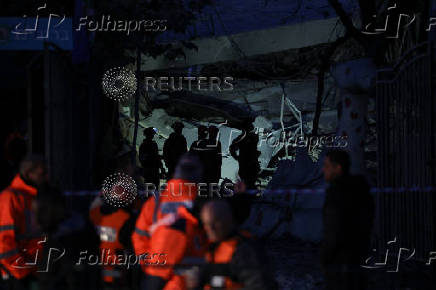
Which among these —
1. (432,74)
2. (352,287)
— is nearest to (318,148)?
(432,74)

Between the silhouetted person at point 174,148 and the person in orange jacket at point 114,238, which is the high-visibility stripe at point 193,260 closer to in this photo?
the person in orange jacket at point 114,238

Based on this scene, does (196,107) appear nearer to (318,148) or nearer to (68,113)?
(318,148)

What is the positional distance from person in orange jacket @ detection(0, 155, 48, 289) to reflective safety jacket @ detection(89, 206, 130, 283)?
1.76ft

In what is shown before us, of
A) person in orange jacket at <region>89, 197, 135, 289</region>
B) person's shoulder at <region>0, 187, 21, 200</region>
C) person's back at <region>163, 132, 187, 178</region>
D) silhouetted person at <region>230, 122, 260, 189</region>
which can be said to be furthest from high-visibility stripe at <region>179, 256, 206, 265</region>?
person's back at <region>163, 132, 187, 178</region>

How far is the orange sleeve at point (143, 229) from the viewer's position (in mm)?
5695

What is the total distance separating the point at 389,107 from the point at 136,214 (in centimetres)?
527

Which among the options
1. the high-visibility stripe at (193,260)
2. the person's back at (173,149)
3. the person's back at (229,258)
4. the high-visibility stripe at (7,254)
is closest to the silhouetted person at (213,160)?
the person's back at (173,149)

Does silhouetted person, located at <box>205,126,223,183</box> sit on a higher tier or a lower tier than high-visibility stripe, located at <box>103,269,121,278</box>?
higher

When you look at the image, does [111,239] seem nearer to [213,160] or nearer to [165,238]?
[165,238]

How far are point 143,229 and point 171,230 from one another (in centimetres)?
53

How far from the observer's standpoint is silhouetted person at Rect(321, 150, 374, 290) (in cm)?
647

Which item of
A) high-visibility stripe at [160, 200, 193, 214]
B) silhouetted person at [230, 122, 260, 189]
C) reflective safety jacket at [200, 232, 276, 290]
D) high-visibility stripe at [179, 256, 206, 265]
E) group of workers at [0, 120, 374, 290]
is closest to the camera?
reflective safety jacket at [200, 232, 276, 290]

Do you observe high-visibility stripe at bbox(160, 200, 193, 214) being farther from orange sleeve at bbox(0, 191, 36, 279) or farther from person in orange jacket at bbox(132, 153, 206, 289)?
orange sleeve at bbox(0, 191, 36, 279)

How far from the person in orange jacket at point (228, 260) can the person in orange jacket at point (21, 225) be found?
1.85m
